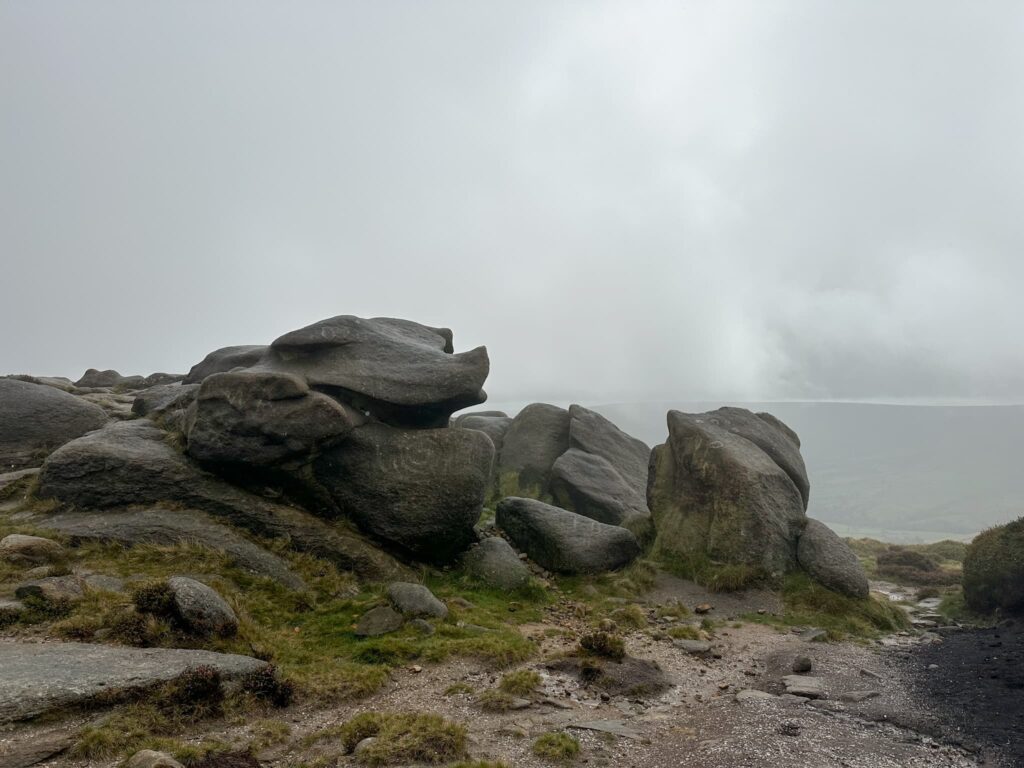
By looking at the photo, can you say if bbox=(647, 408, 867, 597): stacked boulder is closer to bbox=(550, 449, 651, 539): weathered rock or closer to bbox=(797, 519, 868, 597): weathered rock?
bbox=(797, 519, 868, 597): weathered rock

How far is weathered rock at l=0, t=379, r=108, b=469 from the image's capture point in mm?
27031

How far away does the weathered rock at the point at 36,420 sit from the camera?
88.7ft

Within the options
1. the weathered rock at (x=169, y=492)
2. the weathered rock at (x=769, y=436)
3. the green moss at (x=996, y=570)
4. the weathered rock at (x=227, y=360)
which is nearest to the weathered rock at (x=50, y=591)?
the weathered rock at (x=169, y=492)

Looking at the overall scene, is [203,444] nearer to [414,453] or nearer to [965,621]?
[414,453]

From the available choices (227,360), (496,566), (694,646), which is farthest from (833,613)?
(227,360)

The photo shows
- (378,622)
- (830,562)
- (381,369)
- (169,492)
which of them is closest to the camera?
(378,622)

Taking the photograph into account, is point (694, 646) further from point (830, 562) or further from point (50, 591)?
point (50, 591)

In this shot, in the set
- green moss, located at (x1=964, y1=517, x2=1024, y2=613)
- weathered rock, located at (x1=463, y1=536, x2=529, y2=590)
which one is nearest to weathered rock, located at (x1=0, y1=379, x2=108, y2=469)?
weathered rock, located at (x1=463, y1=536, x2=529, y2=590)

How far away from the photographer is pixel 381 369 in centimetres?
2605

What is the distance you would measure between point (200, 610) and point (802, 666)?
1635 centimetres

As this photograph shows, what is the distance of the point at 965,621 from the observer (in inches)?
1000

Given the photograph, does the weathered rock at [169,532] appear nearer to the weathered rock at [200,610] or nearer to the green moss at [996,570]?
the weathered rock at [200,610]

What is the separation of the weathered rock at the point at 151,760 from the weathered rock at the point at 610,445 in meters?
33.7

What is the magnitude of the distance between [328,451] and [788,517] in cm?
2103
